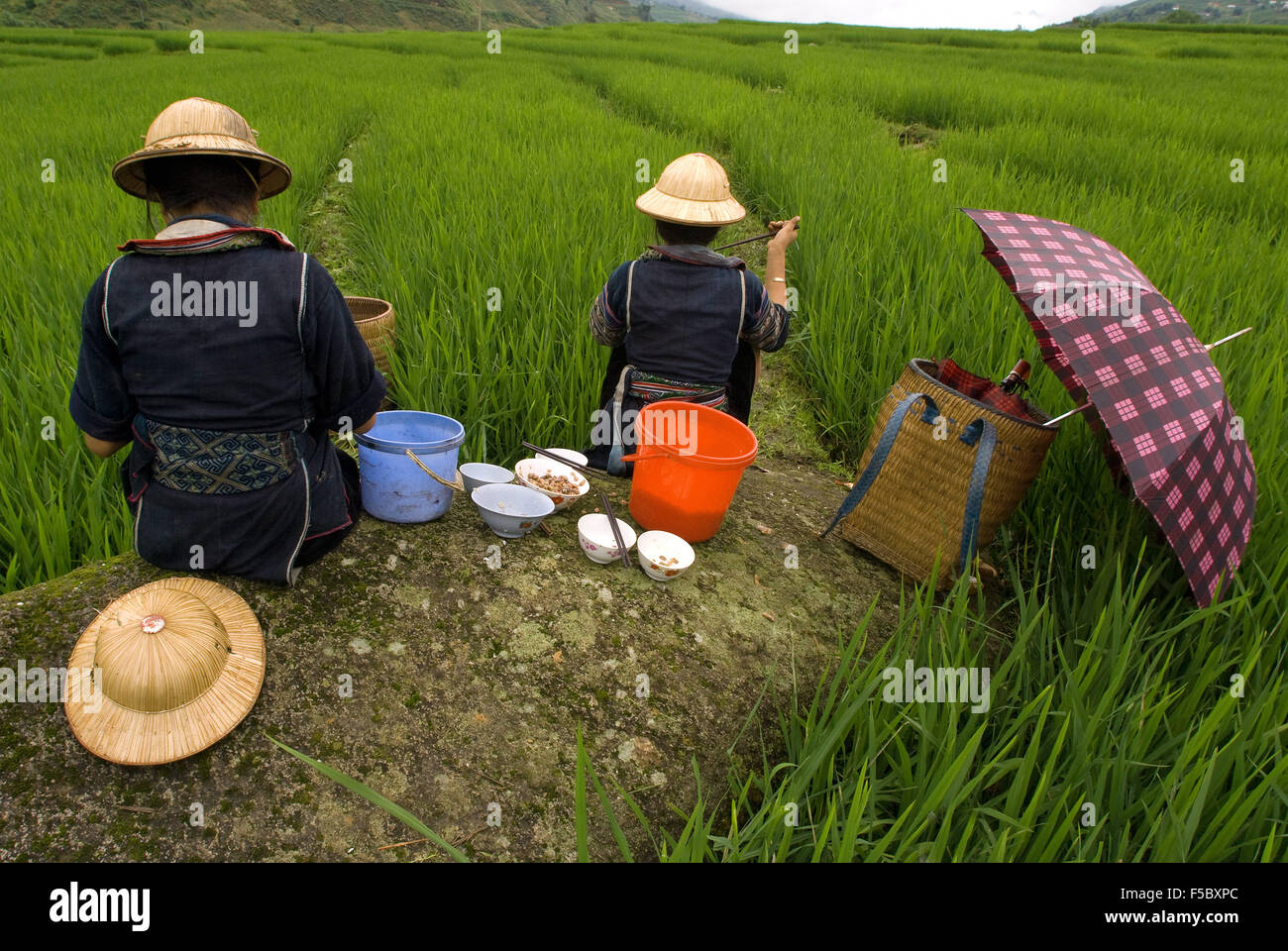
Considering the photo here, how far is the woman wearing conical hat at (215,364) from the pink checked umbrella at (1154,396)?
5.28 ft

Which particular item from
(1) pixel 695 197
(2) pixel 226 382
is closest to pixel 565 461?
(1) pixel 695 197

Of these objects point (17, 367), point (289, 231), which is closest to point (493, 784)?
point (17, 367)

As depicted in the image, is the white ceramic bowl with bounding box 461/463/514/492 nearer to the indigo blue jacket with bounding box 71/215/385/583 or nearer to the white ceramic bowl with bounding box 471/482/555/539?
the white ceramic bowl with bounding box 471/482/555/539

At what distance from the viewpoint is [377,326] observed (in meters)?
2.62

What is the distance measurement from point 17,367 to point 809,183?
4465 mm

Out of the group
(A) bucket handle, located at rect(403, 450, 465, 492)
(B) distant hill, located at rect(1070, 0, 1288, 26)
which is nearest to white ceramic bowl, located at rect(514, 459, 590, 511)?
(A) bucket handle, located at rect(403, 450, 465, 492)

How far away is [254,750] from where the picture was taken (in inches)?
54.8

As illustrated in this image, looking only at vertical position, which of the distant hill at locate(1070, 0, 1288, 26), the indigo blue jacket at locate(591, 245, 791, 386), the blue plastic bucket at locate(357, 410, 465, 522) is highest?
the distant hill at locate(1070, 0, 1288, 26)

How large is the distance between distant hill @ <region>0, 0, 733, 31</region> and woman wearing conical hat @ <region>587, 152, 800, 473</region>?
1243 inches

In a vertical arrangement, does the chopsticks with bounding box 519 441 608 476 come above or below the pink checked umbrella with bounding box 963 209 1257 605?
below

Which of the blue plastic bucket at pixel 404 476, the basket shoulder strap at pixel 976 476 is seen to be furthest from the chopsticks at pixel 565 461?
the basket shoulder strap at pixel 976 476

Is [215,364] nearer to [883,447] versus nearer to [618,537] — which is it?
[618,537]

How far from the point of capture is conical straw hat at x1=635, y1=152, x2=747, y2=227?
2131 millimetres

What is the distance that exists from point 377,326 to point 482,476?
85 cm
